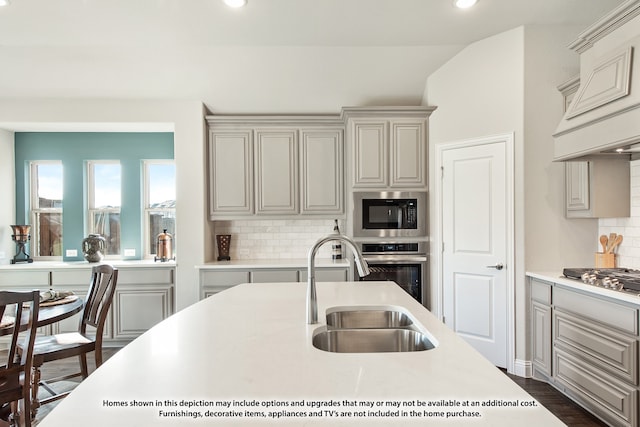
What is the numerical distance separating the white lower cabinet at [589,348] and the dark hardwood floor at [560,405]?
61 millimetres

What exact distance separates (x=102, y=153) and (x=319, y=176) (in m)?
2.60

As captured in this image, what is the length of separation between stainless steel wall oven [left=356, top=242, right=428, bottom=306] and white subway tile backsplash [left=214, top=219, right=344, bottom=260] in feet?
2.16

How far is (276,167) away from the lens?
386 cm

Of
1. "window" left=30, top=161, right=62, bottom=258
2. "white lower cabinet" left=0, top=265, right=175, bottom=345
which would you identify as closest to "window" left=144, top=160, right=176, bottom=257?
"white lower cabinet" left=0, top=265, right=175, bottom=345

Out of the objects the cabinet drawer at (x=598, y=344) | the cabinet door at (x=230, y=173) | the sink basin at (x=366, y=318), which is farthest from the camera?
the cabinet door at (x=230, y=173)

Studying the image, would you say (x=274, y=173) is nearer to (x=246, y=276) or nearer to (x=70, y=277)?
(x=246, y=276)

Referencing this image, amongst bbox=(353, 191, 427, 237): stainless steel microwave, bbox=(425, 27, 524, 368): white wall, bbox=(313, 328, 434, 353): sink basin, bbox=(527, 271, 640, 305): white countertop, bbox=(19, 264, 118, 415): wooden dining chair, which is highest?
bbox=(425, 27, 524, 368): white wall

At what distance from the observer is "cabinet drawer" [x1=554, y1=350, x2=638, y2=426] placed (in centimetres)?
195

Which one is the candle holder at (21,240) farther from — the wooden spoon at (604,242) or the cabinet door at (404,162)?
the wooden spoon at (604,242)

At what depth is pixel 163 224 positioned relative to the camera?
425 centimetres

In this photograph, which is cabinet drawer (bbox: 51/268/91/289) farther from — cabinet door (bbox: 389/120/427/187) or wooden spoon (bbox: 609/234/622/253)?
wooden spoon (bbox: 609/234/622/253)

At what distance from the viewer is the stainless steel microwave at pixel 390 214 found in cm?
364

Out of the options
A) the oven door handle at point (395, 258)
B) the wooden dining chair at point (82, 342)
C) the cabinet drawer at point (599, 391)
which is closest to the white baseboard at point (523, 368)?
the cabinet drawer at point (599, 391)

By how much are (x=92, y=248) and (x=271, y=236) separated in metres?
1.95
